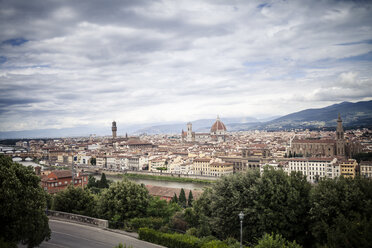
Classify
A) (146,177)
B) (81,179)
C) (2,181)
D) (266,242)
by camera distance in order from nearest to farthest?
(266,242) < (2,181) < (81,179) < (146,177)

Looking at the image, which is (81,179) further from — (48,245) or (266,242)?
(266,242)

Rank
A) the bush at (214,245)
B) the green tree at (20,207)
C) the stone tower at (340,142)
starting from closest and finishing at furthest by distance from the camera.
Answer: the bush at (214,245)
the green tree at (20,207)
the stone tower at (340,142)

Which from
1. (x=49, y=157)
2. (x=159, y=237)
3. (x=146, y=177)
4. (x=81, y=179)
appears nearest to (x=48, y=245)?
(x=159, y=237)

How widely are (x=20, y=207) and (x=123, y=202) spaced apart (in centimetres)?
414

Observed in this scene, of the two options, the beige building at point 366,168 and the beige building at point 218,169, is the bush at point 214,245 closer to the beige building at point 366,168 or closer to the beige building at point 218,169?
the beige building at point 366,168

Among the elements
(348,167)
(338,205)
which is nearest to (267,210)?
(338,205)

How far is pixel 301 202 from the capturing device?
8.82 metres

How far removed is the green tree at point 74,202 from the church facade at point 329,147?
40.5 metres

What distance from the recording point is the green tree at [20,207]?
7.18m

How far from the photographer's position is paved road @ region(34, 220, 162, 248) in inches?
326

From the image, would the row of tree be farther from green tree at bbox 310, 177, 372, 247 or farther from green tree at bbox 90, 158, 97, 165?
green tree at bbox 90, 158, 97, 165

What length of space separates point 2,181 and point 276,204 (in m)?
6.84

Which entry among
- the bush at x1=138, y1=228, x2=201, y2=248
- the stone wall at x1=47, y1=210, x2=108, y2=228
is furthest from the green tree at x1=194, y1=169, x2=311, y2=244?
the stone wall at x1=47, y1=210, x2=108, y2=228

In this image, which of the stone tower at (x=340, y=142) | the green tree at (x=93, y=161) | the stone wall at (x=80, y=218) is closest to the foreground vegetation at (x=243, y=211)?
the stone wall at (x=80, y=218)
